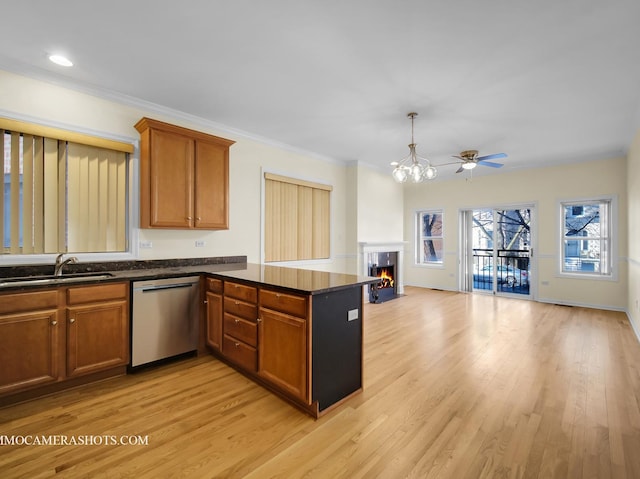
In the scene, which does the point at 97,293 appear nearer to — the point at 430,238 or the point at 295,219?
the point at 295,219

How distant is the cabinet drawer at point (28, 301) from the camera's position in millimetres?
2250

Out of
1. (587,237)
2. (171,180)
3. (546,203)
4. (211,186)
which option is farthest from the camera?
(546,203)

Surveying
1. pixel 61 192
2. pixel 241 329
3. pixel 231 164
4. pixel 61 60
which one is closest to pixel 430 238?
pixel 231 164

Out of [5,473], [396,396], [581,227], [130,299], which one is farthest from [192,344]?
[581,227]

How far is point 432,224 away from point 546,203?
7.80ft

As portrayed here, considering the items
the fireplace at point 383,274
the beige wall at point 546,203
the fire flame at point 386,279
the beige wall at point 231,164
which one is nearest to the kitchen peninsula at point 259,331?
the beige wall at point 231,164

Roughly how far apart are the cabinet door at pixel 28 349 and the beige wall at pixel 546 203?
7099 millimetres

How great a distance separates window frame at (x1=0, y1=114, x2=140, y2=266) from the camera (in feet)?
8.94

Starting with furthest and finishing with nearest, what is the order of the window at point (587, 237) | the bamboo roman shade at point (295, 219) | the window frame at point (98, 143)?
the window at point (587, 237), the bamboo roman shade at point (295, 219), the window frame at point (98, 143)

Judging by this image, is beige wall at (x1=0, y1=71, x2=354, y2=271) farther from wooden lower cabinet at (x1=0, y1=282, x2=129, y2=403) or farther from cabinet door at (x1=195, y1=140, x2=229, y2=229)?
wooden lower cabinet at (x1=0, y1=282, x2=129, y2=403)

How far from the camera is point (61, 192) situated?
2.96 m

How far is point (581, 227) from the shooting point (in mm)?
5816

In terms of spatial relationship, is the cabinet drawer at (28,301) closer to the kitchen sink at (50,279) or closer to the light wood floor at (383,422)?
the kitchen sink at (50,279)

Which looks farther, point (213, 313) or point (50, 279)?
point (213, 313)
